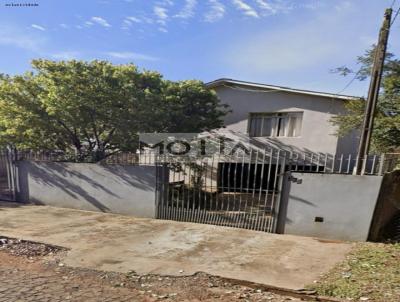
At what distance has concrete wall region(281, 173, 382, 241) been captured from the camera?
6664mm

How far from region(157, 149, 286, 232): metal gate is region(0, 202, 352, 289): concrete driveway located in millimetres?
308

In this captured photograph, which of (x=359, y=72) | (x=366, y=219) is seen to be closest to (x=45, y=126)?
(x=366, y=219)

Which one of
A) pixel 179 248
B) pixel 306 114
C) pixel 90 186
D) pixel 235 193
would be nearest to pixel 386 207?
pixel 235 193

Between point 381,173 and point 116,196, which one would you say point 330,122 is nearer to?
point 381,173

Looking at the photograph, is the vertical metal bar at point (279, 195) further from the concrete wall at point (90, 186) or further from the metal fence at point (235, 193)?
the concrete wall at point (90, 186)

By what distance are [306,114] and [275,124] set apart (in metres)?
1.38

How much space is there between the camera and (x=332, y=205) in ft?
22.8

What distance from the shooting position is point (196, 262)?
556 centimetres

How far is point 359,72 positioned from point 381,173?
5.99 m

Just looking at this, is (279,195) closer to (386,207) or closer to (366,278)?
(386,207)

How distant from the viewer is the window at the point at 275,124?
43.5 ft

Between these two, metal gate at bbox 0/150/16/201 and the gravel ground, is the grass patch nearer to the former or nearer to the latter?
the gravel ground

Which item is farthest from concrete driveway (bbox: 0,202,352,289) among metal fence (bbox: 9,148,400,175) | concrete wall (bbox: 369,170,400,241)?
metal fence (bbox: 9,148,400,175)

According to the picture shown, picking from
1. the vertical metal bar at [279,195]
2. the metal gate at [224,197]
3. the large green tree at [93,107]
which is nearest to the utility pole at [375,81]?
the vertical metal bar at [279,195]
